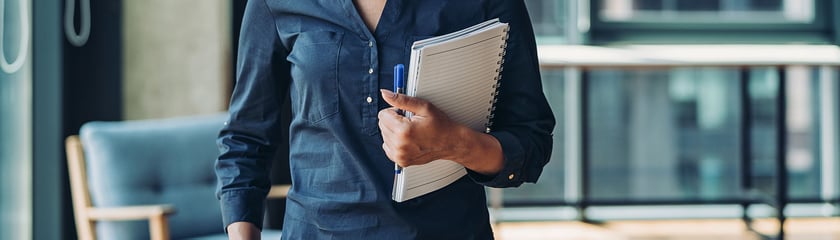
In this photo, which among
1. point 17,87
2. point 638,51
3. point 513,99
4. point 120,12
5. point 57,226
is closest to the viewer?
point 513,99

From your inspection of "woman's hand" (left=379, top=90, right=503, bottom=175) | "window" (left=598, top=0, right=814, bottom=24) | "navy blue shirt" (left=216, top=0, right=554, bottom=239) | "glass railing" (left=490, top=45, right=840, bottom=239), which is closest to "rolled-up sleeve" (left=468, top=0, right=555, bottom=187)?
"navy blue shirt" (left=216, top=0, right=554, bottom=239)

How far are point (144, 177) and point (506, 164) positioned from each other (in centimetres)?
206

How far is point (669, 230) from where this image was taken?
4258mm

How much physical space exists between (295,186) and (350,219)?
95 millimetres

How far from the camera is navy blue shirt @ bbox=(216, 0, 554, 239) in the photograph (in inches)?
38.0

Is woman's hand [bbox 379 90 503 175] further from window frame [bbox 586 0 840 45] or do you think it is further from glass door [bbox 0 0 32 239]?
window frame [bbox 586 0 840 45]

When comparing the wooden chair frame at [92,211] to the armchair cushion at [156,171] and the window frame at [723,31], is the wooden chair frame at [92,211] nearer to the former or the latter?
the armchair cushion at [156,171]

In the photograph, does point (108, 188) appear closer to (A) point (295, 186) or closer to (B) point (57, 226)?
(B) point (57, 226)

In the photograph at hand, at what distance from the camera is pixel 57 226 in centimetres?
293

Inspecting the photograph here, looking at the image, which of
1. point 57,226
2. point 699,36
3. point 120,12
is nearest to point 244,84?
point 57,226

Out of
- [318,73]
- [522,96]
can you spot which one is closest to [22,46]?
[318,73]

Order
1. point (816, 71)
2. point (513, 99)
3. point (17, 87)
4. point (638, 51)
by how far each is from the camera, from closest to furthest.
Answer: point (513, 99) → point (17, 87) → point (638, 51) → point (816, 71)

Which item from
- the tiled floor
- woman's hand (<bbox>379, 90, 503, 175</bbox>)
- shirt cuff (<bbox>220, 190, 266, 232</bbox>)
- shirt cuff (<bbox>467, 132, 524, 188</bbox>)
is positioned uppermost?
woman's hand (<bbox>379, 90, 503, 175</bbox>)

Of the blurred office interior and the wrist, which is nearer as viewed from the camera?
the wrist
